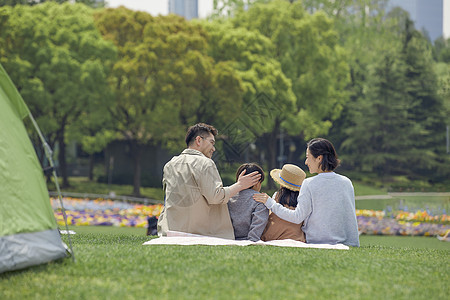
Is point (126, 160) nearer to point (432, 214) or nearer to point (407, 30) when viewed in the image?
point (407, 30)

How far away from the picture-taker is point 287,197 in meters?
6.21

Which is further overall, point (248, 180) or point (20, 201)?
point (248, 180)

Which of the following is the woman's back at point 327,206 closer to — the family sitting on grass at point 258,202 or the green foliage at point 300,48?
the family sitting on grass at point 258,202

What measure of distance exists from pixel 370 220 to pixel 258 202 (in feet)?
35.2

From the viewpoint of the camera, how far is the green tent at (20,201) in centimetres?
446

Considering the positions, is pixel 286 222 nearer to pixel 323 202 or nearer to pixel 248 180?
pixel 323 202

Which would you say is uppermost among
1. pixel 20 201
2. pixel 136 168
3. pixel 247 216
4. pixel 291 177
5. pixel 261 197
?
pixel 20 201

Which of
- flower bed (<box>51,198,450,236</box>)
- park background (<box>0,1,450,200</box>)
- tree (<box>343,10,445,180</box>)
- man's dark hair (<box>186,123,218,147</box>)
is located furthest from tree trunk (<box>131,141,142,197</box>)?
man's dark hair (<box>186,123,218,147</box>)

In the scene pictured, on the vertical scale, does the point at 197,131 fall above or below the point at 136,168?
above

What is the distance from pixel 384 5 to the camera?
5169cm

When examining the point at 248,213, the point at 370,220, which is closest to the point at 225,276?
the point at 248,213

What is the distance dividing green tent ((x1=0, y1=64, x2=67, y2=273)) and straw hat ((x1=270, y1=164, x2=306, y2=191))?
2.37 meters

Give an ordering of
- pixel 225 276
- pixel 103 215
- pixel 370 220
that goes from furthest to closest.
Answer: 1. pixel 103 215
2. pixel 370 220
3. pixel 225 276

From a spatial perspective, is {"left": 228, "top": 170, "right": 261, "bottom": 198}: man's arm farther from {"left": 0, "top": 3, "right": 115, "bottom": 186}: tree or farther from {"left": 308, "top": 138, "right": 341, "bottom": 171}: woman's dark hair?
{"left": 0, "top": 3, "right": 115, "bottom": 186}: tree
